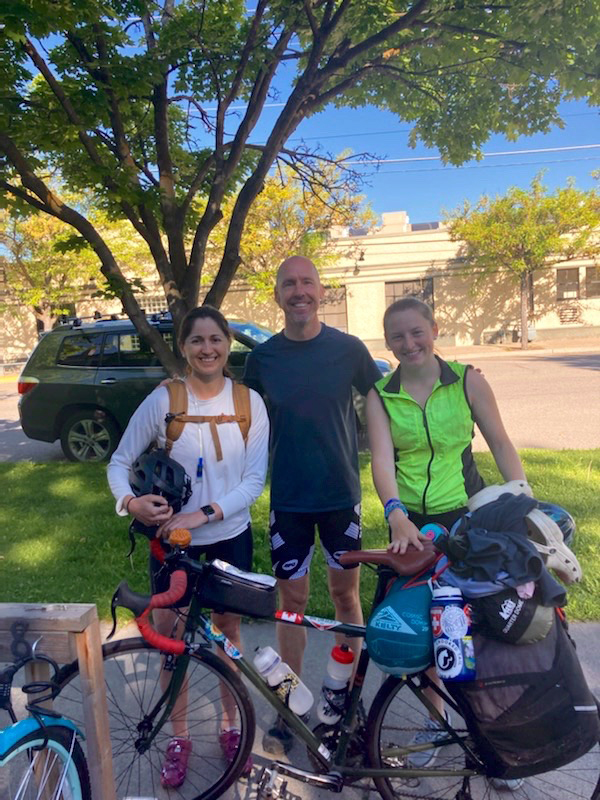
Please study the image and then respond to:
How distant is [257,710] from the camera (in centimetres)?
275

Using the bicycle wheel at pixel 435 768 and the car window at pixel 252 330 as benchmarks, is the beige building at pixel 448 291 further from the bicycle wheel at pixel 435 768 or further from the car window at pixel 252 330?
the bicycle wheel at pixel 435 768

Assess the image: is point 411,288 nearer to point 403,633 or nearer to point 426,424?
point 426,424

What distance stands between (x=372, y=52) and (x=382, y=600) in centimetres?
530

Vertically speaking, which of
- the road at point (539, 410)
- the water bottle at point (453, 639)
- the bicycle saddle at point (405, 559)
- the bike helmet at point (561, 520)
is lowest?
the road at point (539, 410)

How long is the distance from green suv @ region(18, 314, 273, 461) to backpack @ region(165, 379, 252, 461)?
4895 mm

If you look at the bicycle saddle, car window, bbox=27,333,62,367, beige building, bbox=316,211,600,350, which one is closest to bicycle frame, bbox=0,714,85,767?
the bicycle saddle

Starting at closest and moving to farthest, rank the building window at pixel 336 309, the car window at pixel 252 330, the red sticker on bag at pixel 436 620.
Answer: the red sticker on bag at pixel 436 620, the car window at pixel 252 330, the building window at pixel 336 309

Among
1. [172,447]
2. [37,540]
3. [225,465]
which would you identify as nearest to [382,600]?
[225,465]

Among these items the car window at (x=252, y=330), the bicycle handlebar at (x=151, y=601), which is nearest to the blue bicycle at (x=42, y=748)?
the bicycle handlebar at (x=151, y=601)

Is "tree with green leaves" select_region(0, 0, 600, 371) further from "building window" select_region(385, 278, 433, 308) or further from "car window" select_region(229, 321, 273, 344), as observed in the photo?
A: "building window" select_region(385, 278, 433, 308)

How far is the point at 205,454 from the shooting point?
7.64 feet

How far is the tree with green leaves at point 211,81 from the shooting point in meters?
4.32

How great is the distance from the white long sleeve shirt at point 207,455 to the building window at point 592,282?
27591 mm

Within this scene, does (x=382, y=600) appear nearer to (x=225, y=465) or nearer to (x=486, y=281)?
(x=225, y=465)
